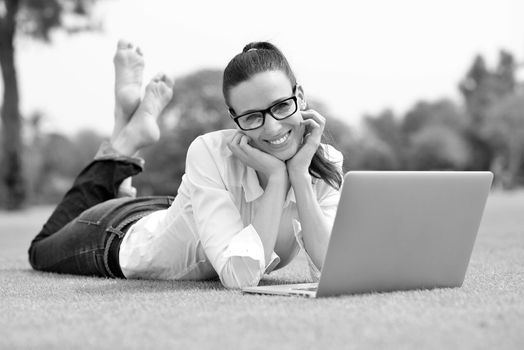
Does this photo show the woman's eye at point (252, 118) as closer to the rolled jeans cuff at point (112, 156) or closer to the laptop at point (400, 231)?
the laptop at point (400, 231)

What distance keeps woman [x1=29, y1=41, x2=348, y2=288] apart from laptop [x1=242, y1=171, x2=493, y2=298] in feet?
0.88

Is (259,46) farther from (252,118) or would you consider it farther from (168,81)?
(168,81)

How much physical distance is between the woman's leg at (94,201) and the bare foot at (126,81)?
37 millimetres

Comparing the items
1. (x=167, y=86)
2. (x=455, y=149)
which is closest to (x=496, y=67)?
(x=455, y=149)

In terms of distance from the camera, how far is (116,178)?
4754 millimetres

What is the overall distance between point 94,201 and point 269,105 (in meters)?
1.94

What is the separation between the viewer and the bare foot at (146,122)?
486 centimetres

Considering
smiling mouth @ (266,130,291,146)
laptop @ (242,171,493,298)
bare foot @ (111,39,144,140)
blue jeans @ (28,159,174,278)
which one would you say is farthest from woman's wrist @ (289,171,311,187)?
bare foot @ (111,39,144,140)

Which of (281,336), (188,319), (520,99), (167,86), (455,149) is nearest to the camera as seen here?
(281,336)

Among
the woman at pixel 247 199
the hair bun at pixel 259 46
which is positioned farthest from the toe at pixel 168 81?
the hair bun at pixel 259 46

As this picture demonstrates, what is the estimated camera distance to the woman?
3176 mm

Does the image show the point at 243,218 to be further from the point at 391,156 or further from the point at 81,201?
the point at 391,156

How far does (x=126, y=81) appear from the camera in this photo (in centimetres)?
523

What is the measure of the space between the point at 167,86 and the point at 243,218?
6.43 ft
